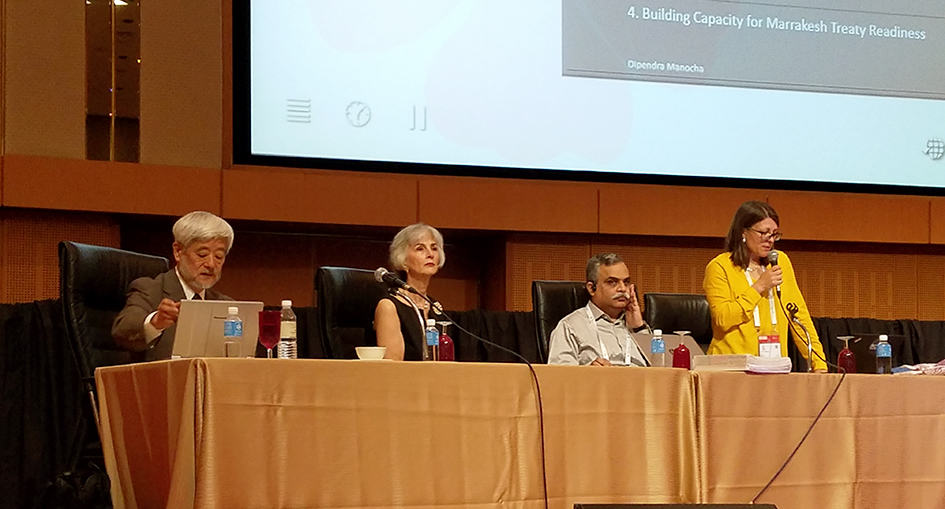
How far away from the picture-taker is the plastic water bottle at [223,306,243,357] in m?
2.97

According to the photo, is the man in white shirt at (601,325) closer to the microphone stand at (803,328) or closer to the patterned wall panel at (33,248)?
the microphone stand at (803,328)

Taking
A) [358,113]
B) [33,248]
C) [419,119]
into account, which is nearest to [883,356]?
→ [419,119]

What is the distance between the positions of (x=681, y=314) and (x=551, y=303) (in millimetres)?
577

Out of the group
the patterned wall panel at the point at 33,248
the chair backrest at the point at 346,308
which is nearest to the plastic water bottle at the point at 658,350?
the chair backrest at the point at 346,308

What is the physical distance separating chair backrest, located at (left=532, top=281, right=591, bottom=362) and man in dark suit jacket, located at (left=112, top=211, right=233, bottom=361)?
131 cm

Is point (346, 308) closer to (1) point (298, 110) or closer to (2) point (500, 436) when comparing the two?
(2) point (500, 436)

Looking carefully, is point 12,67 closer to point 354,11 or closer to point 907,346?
point 354,11

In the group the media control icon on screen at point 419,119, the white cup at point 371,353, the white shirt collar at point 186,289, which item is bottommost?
the white cup at point 371,353

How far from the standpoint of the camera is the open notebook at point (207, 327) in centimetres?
301

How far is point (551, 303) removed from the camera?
449cm

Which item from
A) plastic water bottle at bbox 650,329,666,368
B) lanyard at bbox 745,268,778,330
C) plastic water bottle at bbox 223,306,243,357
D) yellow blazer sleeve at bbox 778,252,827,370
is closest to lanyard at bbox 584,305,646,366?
plastic water bottle at bbox 650,329,666,368

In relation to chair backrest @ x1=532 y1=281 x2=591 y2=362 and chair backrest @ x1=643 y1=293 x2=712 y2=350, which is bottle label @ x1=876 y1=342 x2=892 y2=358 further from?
chair backrest @ x1=532 y1=281 x2=591 y2=362

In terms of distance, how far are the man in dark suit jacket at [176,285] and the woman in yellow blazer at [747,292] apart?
5.88 ft

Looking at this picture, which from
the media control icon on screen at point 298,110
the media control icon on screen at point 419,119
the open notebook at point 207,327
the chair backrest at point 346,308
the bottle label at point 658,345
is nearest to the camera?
the open notebook at point 207,327
